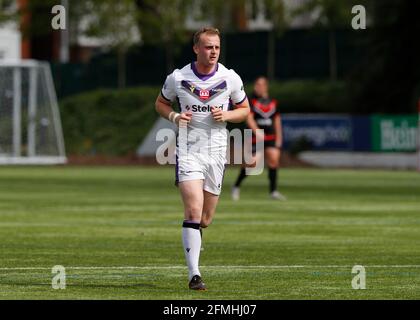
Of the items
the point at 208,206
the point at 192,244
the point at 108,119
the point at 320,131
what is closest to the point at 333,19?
the point at 108,119

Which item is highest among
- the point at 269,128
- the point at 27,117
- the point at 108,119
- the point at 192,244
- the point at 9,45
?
the point at 9,45

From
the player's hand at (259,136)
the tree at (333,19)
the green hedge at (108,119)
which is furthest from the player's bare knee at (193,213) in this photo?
the tree at (333,19)

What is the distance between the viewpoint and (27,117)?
150ft

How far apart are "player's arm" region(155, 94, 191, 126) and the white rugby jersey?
0.41 feet

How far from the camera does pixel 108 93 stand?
2480 inches

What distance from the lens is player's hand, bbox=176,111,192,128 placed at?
1369cm

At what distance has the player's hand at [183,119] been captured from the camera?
13.7m

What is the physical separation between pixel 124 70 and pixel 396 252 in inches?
1943

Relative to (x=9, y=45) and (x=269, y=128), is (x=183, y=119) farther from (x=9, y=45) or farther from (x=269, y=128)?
(x=9, y=45)

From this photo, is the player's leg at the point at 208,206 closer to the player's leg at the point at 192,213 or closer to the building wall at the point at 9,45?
the player's leg at the point at 192,213

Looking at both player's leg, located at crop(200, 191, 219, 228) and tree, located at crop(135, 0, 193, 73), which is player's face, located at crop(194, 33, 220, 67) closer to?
player's leg, located at crop(200, 191, 219, 228)

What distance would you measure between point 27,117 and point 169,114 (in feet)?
105

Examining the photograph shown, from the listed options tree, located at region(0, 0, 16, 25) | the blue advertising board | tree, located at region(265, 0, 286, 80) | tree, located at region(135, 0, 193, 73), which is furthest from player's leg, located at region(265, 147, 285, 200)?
tree, located at region(0, 0, 16, 25)

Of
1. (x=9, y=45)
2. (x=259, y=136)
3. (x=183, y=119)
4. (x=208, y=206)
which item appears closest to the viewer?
(x=183, y=119)
